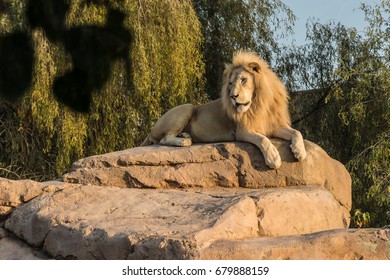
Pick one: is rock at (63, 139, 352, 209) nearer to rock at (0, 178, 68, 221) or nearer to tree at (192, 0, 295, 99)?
rock at (0, 178, 68, 221)

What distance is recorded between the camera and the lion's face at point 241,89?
6.09 meters

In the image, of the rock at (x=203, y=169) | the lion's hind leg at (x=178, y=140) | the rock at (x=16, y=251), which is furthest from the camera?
the lion's hind leg at (x=178, y=140)

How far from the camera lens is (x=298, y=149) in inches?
231

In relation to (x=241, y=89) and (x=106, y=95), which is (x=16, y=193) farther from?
(x=106, y=95)

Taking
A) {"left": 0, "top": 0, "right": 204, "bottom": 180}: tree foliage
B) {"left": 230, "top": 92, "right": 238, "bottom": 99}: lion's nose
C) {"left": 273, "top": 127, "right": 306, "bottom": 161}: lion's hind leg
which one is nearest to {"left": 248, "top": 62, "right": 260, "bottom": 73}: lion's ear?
{"left": 230, "top": 92, "right": 238, "bottom": 99}: lion's nose

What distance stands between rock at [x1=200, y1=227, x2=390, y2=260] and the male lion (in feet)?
6.05

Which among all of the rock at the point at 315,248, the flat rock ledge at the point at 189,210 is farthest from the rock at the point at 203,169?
the rock at the point at 315,248

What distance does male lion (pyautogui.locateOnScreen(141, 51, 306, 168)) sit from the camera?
5989 millimetres

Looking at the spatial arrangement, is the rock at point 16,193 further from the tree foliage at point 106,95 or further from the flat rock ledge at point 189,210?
the tree foliage at point 106,95

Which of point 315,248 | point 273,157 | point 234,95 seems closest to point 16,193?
point 234,95

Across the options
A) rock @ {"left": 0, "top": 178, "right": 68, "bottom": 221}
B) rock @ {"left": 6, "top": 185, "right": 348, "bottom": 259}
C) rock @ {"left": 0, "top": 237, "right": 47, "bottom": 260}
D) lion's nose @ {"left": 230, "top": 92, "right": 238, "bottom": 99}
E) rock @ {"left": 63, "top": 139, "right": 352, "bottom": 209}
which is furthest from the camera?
lion's nose @ {"left": 230, "top": 92, "right": 238, "bottom": 99}

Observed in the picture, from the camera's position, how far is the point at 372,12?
36.9 feet

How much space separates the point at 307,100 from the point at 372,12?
6.25 ft

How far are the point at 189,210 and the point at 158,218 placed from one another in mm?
263
